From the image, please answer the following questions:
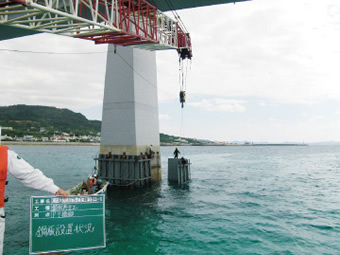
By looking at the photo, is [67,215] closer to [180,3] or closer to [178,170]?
[178,170]

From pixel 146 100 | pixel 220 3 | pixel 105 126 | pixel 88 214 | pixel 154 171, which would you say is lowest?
pixel 154 171

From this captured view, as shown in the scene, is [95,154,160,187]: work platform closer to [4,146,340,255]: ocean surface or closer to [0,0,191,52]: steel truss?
[4,146,340,255]: ocean surface

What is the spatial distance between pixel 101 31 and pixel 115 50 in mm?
8565

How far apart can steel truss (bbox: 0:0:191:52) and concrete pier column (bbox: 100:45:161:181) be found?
3.38m

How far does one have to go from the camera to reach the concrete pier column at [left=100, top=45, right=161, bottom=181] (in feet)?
82.4

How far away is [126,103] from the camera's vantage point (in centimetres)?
2527

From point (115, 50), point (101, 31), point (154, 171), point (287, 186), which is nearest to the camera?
point (101, 31)

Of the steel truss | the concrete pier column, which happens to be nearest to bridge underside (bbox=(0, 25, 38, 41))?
the steel truss

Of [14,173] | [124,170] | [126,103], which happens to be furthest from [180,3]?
[14,173]

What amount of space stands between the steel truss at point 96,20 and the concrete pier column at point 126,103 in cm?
338

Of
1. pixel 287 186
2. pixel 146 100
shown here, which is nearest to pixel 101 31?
pixel 146 100

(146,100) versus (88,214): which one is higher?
(146,100)

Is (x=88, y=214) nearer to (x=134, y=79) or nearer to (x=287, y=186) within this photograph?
(x=134, y=79)

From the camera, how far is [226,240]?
13.3 meters
